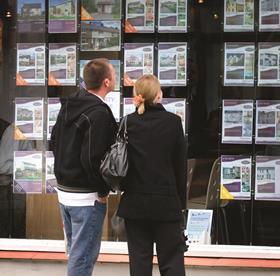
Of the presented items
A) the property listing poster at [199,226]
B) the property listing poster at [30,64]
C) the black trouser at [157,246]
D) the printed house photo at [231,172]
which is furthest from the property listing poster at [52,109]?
the black trouser at [157,246]

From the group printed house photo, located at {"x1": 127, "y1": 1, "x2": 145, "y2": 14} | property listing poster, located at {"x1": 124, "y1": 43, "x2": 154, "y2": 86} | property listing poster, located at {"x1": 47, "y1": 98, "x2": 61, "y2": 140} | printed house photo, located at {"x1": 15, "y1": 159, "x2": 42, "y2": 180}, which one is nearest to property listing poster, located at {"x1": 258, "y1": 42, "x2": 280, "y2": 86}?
property listing poster, located at {"x1": 124, "y1": 43, "x2": 154, "y2": 86}

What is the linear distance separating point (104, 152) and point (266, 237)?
2.30 meters

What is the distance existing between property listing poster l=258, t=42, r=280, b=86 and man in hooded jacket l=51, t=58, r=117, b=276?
6.39 ft

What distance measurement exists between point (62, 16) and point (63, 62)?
413 mm

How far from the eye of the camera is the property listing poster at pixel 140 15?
5074mm

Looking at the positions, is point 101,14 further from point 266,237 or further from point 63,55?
point 266,237

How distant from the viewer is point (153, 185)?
339cm

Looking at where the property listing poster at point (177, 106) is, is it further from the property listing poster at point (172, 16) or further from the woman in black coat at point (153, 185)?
the woman in black coat at point (153, 185)

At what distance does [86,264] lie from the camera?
349 centimetres

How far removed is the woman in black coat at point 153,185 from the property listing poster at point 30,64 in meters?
1.93

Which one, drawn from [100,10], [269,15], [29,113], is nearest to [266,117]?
[269,15]

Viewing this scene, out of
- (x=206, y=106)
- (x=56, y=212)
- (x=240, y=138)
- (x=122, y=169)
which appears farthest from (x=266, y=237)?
(x=122, y=169)

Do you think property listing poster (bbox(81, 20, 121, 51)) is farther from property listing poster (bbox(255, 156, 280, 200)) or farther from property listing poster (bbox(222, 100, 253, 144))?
property listing poster (bbox(255, 156, 280, 200))

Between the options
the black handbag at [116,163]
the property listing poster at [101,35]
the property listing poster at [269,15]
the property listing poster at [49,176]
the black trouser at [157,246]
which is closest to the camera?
the black handbag at [116,163]
